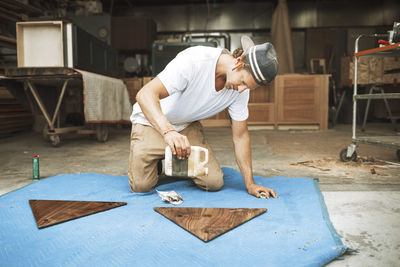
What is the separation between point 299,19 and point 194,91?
7.33m

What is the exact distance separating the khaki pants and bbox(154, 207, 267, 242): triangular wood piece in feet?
1.16

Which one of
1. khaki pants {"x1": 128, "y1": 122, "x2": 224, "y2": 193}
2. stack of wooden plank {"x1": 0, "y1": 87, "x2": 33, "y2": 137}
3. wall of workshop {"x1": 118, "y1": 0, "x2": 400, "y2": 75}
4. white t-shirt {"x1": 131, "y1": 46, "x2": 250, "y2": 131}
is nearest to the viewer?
white t-shirt {"x1": 131, "y1": 46, "x2": 250, "y2": 131}

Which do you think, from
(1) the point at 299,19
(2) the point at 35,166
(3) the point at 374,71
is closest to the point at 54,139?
(2) the point at 35,166

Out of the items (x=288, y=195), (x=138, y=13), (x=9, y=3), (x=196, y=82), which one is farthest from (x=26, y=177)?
(x=138, y=13)

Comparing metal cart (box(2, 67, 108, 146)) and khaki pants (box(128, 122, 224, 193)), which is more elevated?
metal cart (box(2, 67, 108, 146))

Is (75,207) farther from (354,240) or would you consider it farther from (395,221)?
(395,221)

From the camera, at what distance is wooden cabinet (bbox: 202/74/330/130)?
5.44m

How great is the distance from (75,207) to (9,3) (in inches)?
174

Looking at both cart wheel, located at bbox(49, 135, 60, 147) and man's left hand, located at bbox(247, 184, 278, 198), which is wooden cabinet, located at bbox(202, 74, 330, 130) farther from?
man's left hand, located at bbox(247, 184, 278, 198)

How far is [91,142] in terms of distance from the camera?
14.0 feet

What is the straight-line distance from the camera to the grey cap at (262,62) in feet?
4.62

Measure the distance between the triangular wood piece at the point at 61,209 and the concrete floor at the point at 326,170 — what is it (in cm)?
54

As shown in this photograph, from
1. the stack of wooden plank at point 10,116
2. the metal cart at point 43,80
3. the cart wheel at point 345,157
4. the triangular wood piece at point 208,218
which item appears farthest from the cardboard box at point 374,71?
the stack of wooden plank at point 10,116

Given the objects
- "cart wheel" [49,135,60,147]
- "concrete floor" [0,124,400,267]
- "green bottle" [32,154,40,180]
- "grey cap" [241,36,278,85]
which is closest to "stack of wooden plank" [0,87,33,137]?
"concrete floor" [0,124,400,267]
